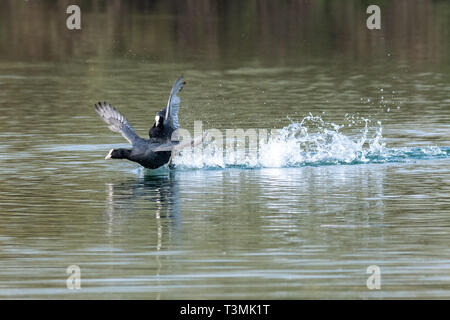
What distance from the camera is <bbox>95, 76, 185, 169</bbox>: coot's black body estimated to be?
18.7m

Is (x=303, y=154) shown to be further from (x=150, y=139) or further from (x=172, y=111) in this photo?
(x=150, y=139)

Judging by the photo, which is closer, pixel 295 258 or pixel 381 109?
pixel 295 258

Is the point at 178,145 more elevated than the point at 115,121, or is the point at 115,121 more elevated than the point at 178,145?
the point at 115,121

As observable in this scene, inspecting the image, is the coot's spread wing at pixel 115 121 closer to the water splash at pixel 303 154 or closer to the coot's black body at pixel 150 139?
the coot's black body at pixel 150 139

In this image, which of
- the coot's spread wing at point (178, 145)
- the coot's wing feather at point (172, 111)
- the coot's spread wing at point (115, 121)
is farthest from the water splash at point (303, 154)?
the coot's spread wing at point (115, 121)

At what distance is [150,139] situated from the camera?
62.4ft

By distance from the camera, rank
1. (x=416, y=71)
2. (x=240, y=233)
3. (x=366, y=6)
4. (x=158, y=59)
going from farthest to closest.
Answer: (x=366, y=6) → (x=158, y=59) → (x=416, y=71) → (x=240, y=233)

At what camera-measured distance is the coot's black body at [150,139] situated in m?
18.7

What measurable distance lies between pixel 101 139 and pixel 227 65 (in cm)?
1256

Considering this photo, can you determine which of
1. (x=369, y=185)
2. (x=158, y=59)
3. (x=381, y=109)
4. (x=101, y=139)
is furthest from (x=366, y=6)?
(x=369, y=185)

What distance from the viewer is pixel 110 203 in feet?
53.5

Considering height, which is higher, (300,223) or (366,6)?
(366,6)

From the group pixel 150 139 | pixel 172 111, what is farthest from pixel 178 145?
pixel 172 111

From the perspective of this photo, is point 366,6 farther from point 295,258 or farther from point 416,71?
point 295,258
